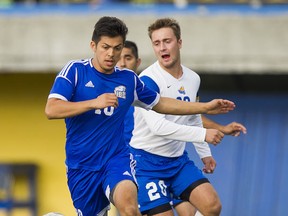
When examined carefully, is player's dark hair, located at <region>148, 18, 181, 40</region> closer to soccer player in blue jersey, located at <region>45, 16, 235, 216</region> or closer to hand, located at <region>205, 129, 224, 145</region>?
soccer player in blue jersey, located at <region>45, 16, 235, 216</region>

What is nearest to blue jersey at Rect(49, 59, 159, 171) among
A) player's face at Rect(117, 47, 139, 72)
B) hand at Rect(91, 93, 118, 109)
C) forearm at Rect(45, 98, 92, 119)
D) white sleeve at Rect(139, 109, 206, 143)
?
forearm at Rect(45, 98, 92, 119)

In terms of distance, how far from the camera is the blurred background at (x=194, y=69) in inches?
556

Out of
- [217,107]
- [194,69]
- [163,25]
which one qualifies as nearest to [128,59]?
[163,25]

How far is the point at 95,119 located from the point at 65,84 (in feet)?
1.46

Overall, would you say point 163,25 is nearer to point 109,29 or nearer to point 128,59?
point 128,59

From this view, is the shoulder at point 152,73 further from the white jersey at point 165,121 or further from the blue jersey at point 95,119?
the blue jersey at point 95,119

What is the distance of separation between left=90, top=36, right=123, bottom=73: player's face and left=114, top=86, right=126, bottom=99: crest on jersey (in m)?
0.19

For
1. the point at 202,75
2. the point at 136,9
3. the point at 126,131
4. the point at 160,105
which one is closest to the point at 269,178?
the point at 202,75

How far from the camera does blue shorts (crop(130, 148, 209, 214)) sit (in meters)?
9.23

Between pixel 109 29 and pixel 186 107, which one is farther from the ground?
pixel 109 29

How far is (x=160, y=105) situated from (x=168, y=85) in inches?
22.3

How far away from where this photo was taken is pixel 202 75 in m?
15.0

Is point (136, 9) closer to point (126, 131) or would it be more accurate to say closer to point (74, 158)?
point (126, 131)

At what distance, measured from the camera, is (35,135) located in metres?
15.8
